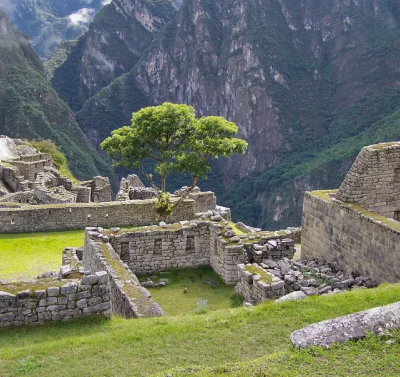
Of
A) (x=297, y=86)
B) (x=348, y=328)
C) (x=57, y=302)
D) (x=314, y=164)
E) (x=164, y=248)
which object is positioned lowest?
(x=314, y=164)

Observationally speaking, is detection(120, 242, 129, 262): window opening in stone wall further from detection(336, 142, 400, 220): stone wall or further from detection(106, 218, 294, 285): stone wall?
detection(336, 142, 400, 220): stone wall

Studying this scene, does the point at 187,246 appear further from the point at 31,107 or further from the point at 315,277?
the point at 31,107

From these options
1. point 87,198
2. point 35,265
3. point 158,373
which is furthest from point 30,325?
point 87,198

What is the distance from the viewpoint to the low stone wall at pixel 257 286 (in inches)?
359

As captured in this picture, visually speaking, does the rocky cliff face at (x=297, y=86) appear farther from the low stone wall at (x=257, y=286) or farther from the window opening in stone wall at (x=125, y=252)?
the low stone wall at (x=257, y=286)

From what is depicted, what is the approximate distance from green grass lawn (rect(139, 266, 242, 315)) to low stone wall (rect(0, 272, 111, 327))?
2544 mm

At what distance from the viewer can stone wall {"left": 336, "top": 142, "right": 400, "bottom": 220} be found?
455 inches

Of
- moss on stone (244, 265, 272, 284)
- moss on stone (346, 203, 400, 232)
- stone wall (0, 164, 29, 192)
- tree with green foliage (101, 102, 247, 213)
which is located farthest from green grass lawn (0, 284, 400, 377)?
stone wall (0, 164, 29, 192)

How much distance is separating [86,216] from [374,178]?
32.5ft

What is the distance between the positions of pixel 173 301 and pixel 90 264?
1962mm

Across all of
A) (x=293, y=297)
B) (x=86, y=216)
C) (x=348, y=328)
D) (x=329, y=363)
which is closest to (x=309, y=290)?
(x=293, y=297)

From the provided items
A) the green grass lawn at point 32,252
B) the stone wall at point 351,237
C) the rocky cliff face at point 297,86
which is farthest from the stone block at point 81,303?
the rocky cliff face at point 297,86

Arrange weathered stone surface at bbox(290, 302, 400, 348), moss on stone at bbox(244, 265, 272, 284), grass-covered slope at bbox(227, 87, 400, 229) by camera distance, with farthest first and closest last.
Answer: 1. grass-covered slope at bbox(227, 87, 400, 229)
2. moss on stone at bbox(244, 265, 272, 284)
3. weathered stone surface at bbox(290, 302, 400, 348)

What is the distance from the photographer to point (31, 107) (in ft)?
400
